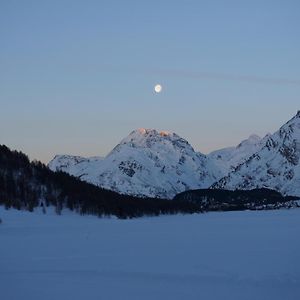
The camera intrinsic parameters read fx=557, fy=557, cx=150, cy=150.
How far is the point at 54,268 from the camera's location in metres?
28.5

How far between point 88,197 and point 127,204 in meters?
31.8

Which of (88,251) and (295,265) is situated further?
(88,251)

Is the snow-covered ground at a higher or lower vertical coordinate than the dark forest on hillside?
lower

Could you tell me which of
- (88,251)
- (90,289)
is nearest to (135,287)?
(90,289)

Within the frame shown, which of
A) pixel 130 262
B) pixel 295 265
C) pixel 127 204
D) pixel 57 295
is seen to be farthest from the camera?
pixel 127 204

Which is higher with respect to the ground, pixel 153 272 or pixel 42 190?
pixel 42 190

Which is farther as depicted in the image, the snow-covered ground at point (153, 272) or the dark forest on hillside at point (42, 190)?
the dark forest on hillside at point (42, 190)

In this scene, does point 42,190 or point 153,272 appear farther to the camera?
point 42,190

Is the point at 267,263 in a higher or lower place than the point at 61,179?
lower

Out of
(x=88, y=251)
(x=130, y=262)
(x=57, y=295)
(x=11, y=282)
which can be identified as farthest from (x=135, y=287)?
(x=88, y=251)

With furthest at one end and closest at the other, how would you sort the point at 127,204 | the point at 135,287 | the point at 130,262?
the point at 127,204, the point at 130,262, the point at 135,287

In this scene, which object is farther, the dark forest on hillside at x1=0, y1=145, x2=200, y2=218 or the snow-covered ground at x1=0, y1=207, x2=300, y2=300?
the dark forest on hillside at x1=0, y1=145, x2=200, y2=218

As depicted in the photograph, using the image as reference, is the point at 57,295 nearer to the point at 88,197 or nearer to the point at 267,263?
the point at 267,263

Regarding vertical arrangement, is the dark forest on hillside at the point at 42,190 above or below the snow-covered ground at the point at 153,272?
above
